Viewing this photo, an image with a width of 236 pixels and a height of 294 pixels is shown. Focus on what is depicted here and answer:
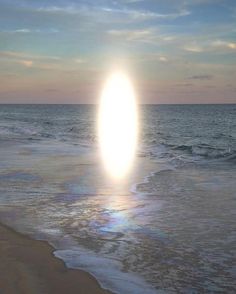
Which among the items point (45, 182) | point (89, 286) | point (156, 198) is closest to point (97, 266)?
point (89, 286)

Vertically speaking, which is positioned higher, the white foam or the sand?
the sand

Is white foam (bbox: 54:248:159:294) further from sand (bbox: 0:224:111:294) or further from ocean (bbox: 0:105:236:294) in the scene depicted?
sand (bbox: 0:224:111:294)

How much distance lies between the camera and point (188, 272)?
243 inches

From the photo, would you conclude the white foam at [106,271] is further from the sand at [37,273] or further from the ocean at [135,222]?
the sand at [37,273]

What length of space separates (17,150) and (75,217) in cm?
1575

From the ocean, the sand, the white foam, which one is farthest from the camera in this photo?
the ocean

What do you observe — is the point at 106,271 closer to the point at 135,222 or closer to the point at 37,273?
the point at 37,273

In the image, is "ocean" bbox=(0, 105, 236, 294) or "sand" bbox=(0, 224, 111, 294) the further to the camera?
"ocean" bbox=(0, 105, 236, 294)

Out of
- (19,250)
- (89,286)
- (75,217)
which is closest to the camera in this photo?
(89,286)

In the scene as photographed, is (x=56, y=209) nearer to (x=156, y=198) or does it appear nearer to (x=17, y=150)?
(x=156, y=198)

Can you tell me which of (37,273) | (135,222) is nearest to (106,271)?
(37,273)

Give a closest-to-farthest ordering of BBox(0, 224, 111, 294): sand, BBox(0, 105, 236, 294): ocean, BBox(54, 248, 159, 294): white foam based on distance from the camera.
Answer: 1. BBox(0, 224, 111, 294): sand
2. BBox(54, 248, 159, 294): white foam
3. BBox(0, 105, 236, 294): ocean

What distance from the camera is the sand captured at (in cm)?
547

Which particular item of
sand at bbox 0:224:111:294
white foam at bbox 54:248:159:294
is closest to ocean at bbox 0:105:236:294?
white foam at bbox 54:248:159:294
